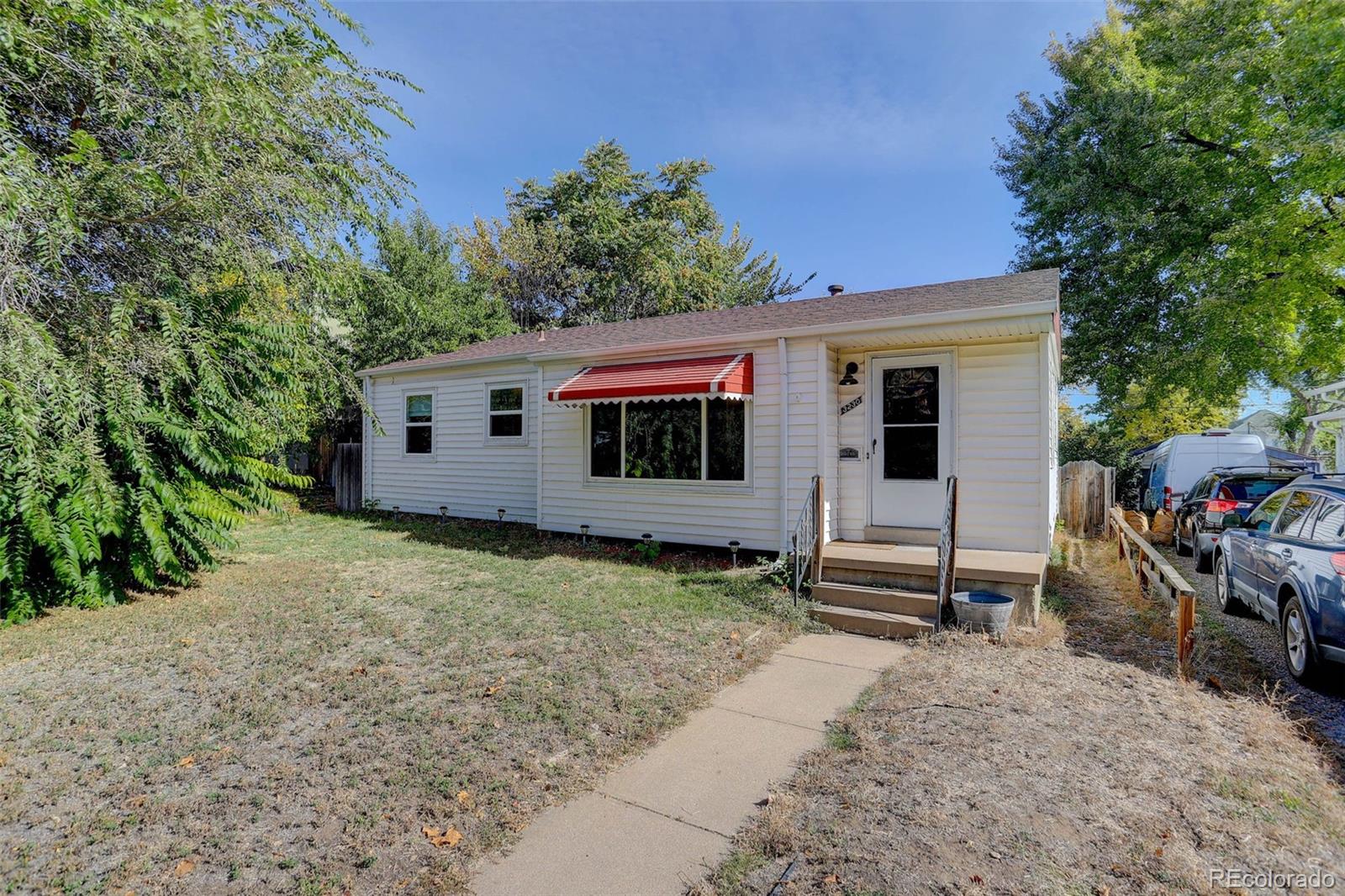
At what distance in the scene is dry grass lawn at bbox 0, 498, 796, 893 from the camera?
8.78 ft

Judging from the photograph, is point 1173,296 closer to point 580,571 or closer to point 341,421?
point 580,571

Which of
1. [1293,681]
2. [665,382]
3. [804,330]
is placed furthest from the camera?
[665,382]

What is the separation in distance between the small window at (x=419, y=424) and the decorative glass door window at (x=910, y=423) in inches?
358

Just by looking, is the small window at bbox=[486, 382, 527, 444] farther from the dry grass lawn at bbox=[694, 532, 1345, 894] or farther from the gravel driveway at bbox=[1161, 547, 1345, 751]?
the gravel driveway at bbox=[1161, 547, 1345, 751]

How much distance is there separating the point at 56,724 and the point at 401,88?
688 centimetres

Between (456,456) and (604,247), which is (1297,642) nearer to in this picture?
(456,456)

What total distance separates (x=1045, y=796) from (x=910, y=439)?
212 inches

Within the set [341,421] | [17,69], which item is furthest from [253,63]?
[341,421]

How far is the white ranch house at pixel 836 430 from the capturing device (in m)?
6.99

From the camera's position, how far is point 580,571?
808 cm

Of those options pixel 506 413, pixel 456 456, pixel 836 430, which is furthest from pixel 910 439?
pixel 456 456

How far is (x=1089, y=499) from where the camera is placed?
46.7 feet

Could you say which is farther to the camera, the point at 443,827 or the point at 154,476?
the point at 154,476

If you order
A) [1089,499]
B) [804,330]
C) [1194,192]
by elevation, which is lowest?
[1089,499]
